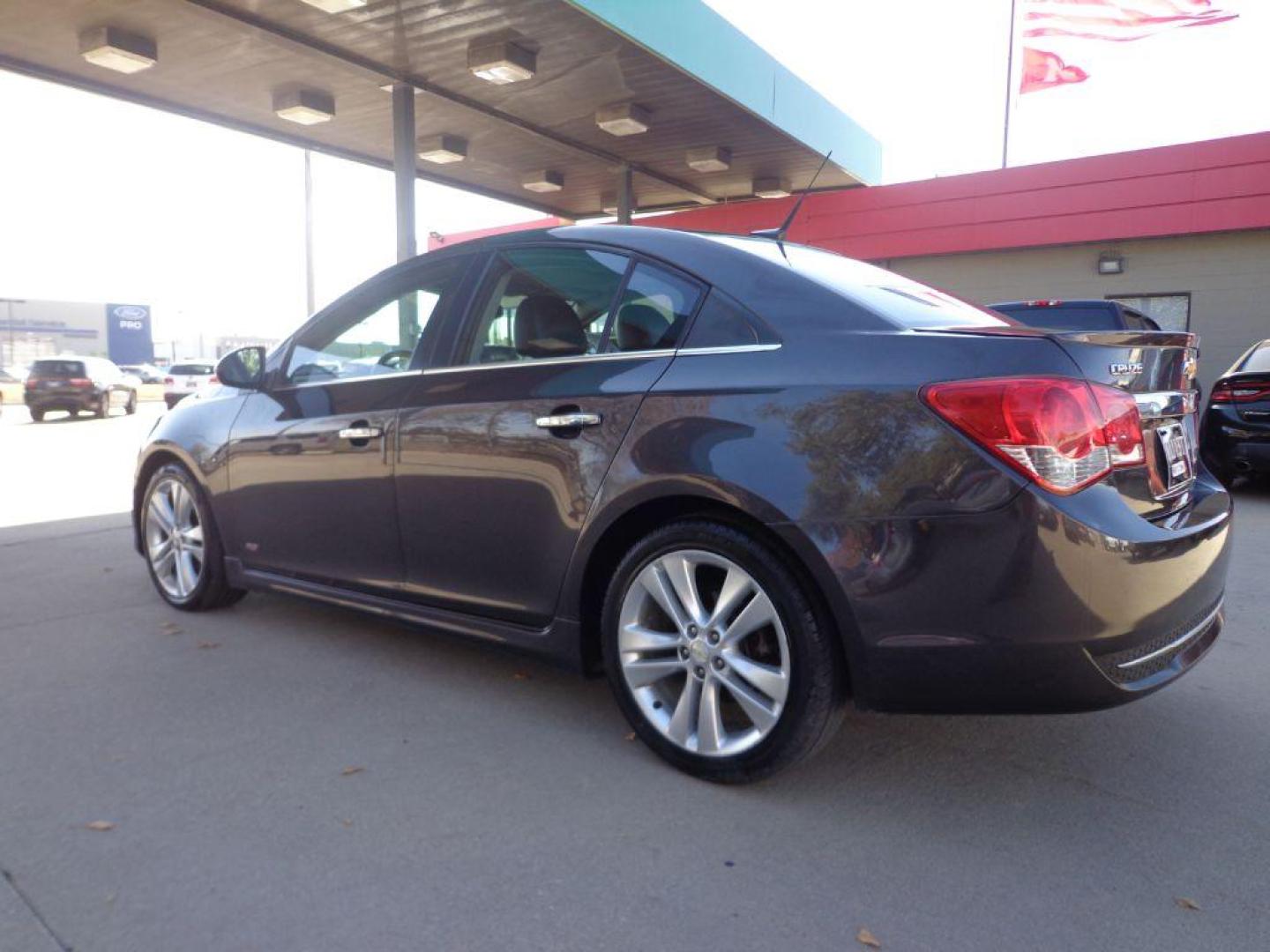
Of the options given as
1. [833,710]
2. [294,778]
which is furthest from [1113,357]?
[294,778]

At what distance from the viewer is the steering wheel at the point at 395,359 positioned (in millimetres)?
3689

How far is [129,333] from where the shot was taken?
6241 centimetres

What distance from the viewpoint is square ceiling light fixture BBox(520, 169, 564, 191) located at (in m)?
16.5

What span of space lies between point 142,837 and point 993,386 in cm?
243

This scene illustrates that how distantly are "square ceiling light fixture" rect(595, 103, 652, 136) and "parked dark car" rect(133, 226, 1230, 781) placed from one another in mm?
9266

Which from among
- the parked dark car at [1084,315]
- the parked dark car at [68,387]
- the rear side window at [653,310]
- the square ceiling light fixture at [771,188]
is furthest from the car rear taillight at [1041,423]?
the parked dark car at [68,387]

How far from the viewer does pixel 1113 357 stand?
8.14 feet

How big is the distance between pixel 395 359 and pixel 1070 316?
19.9 feet

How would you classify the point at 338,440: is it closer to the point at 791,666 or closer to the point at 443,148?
the point at 791,666

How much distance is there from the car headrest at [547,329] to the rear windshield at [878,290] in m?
0.55

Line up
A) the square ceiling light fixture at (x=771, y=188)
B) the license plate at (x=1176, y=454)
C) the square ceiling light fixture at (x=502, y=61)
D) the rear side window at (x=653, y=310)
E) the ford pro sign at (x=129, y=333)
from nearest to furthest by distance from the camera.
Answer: the license plate at (x=1176, y=454) → the rear side window at (x=653, y=310) → the square ceiling light fixture at (x=502, y=61) → the square ceiling light fixture at (x=771, y=188) → the ford pro sign at (x=129, y=333)

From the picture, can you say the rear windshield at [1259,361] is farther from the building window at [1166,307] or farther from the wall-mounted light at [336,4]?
the wall-mounted light at [336,4]

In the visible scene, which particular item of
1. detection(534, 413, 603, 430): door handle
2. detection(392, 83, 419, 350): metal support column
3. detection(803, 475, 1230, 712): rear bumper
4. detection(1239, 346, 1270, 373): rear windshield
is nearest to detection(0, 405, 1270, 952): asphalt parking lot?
detection(803, 475, 1230, 712): rear bumper

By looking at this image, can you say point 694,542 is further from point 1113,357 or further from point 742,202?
point 742,202
